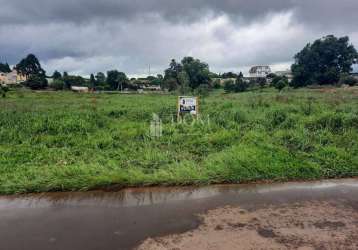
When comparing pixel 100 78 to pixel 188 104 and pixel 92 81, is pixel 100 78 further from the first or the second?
pixel 188 104

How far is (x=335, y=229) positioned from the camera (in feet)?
8.49

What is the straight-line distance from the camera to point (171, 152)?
482 centimetres

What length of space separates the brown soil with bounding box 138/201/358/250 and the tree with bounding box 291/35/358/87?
42447 millimetres

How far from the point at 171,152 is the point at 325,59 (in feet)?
154

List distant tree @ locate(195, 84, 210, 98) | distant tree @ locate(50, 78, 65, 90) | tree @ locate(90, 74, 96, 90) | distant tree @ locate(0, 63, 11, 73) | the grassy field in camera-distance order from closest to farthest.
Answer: the grassy field → distant tree @ locate(195, 84, 210, 98) → distant tree @ locate(50, 78, 65, 90) → tree @ locate(90, 74, 96, 90) → distant tree @ locate(0, 63, 11, 73)

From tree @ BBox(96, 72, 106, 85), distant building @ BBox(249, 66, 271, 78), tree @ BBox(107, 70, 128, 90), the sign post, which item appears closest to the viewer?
the sign post

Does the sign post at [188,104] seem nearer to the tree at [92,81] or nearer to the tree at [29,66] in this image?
the tree at [92,81]

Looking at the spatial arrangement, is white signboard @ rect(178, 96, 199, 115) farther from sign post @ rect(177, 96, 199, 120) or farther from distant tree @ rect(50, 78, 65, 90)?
distant tree @ rect(50, 78, 65, 90)

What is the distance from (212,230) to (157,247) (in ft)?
1.82

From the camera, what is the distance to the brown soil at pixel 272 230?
235 cm

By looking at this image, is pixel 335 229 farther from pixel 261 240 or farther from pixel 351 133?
pixel 351 133

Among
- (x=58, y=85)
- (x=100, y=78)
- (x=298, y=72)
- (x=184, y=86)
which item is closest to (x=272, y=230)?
(x=184, y=86)

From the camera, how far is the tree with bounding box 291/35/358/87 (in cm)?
4247

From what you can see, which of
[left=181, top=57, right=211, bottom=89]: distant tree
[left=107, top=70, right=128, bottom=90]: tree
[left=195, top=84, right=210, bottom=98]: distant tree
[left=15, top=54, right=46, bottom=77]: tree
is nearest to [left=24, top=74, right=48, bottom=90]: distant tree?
[left=107, top=70, right=128, bottom=90]: tree
